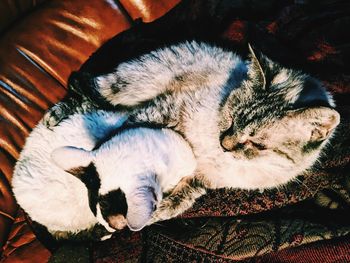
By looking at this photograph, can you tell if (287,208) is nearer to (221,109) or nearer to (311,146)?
(311,146)

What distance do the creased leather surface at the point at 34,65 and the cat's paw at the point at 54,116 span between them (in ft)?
0.31

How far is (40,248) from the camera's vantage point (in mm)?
1459

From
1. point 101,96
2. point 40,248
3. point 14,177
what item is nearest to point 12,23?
point 101,96

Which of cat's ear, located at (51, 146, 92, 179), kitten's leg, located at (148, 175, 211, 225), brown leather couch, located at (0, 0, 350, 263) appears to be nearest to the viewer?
cat's ear, located at (51, 146, 92, 179)

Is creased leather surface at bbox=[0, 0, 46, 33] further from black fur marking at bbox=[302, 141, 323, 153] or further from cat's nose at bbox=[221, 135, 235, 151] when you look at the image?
black fur marking at bbox=[302, 141, 323, 153]

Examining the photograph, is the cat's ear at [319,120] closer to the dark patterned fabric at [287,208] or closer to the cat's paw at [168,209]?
the dark patterned fabric at [287,208]

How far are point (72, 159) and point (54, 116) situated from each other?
38 centimetres

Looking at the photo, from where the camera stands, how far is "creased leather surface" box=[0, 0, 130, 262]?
1.42 m

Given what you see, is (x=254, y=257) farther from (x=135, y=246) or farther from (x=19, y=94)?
(x=19, y=94)

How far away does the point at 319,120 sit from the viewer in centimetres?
103

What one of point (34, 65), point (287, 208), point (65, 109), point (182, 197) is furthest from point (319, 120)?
point (34, 65)

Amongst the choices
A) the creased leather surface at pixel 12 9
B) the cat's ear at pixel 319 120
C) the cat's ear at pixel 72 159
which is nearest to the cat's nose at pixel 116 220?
the cat's ear at pixel 72 159

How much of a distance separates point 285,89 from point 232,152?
29 centimetres

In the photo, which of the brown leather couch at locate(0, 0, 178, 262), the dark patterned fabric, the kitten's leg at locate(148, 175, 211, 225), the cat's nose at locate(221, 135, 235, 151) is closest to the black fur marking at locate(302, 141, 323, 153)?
the dark patterned fabric
